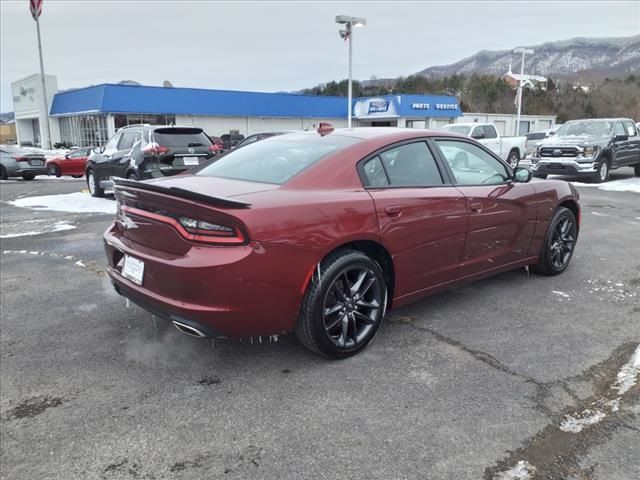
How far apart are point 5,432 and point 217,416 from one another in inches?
43.9

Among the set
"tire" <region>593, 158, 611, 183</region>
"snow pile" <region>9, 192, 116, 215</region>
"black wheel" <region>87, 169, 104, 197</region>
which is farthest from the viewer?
"tire" <region>593, 158, 611, 183</region>

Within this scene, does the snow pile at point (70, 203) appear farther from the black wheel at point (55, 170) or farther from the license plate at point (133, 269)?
the black wheel at point (55, 170)

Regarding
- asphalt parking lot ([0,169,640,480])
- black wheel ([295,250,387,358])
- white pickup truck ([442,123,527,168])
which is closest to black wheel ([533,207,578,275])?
asphalt parking lot ([0,169,640,480])

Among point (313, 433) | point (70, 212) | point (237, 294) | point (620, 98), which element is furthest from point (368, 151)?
point (620, 98)

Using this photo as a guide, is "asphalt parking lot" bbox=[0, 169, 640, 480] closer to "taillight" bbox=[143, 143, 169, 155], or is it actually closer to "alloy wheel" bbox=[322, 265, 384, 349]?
"alloy wheel" bbox=[322, 265, 384, 349]

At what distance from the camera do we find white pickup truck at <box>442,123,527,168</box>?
18.3m

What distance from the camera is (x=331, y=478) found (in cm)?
234

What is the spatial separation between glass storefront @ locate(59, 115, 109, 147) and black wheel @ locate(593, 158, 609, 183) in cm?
2783

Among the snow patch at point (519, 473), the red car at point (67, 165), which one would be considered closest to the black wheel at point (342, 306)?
the snow patch at point (519, 473)

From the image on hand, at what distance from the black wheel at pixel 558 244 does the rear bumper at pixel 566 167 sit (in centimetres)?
947

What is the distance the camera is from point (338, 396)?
10.0 feet

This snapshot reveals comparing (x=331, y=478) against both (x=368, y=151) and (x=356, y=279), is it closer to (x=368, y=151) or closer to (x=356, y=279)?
(x=356, y=279)

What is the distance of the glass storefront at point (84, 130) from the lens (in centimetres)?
3297

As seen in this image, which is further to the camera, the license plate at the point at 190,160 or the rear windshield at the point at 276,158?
the license plate at the point at 190,160
